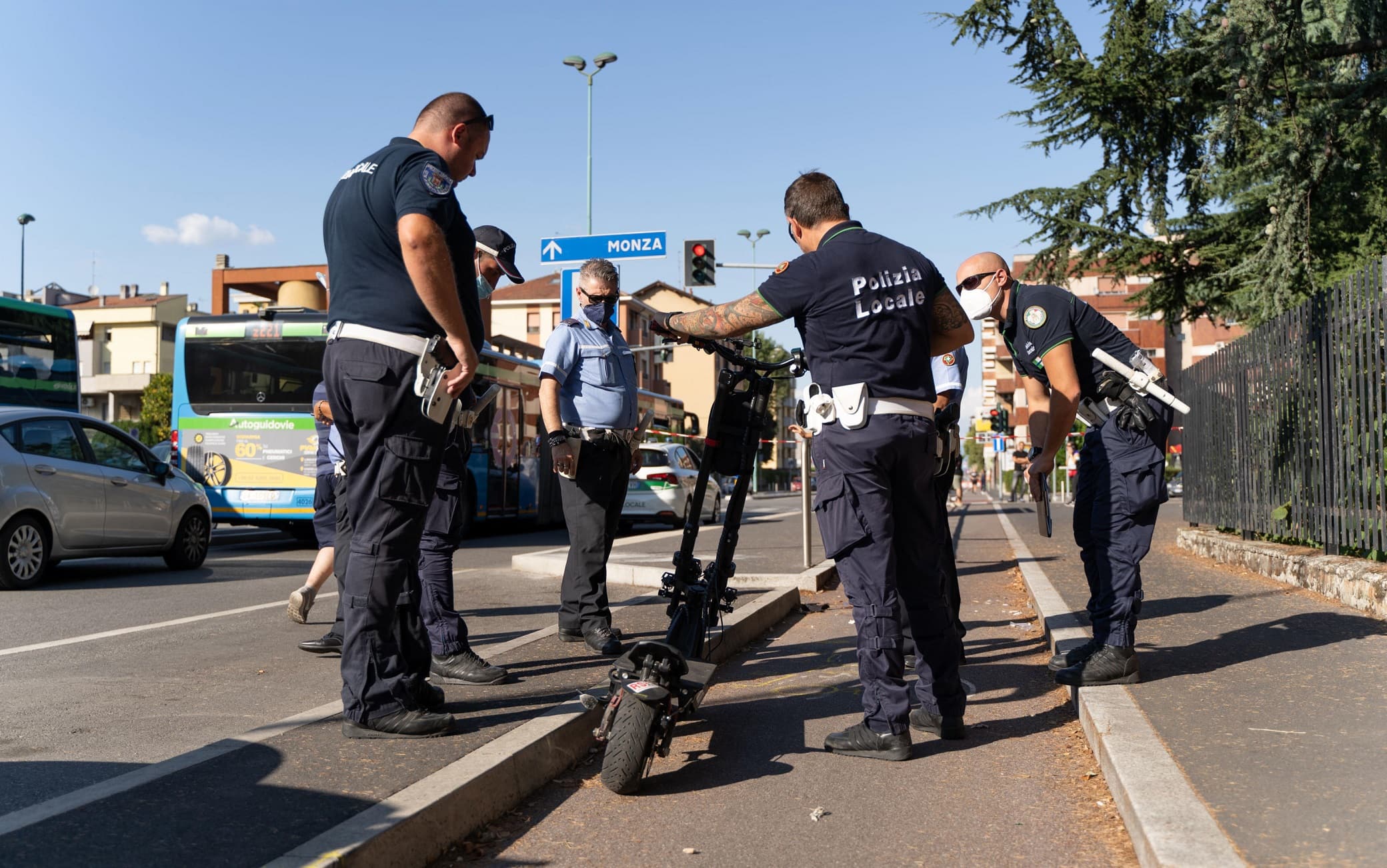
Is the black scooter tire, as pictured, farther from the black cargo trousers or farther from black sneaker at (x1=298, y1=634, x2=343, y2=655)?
black sneaker at (x1=298, y1=634, x2=343, y2=655)

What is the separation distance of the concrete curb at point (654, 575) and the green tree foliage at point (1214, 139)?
23.3 ft

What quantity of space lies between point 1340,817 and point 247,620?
6.63 meters

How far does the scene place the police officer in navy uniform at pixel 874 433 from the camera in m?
4.13

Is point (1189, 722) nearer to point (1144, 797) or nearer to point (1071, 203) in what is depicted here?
point (1144, 797)

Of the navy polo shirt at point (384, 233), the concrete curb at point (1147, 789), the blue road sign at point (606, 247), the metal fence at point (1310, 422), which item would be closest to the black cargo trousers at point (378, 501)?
the navy polo shirt at point (384, 233)

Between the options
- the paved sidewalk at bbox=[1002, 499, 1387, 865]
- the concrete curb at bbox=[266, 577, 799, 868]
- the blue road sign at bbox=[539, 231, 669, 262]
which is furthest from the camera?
the blue road sign at bbox=[539, 231, 669, 262]

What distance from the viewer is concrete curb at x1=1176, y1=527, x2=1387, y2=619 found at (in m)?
7.14

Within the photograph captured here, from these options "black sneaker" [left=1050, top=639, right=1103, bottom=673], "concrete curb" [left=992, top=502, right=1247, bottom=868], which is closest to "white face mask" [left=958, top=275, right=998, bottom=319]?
"black sneaker" [left=1050, top=639, right=1103, bottom=673]

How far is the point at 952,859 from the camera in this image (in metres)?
3.29

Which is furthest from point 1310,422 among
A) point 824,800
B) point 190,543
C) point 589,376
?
point 190,543

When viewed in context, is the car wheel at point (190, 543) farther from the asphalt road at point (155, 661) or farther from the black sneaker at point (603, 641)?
the black sneaker at point (603, 641)

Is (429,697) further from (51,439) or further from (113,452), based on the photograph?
(113,452)

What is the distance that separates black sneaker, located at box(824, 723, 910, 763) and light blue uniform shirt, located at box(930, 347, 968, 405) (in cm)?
293

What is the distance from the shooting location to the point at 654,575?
1020 cm
